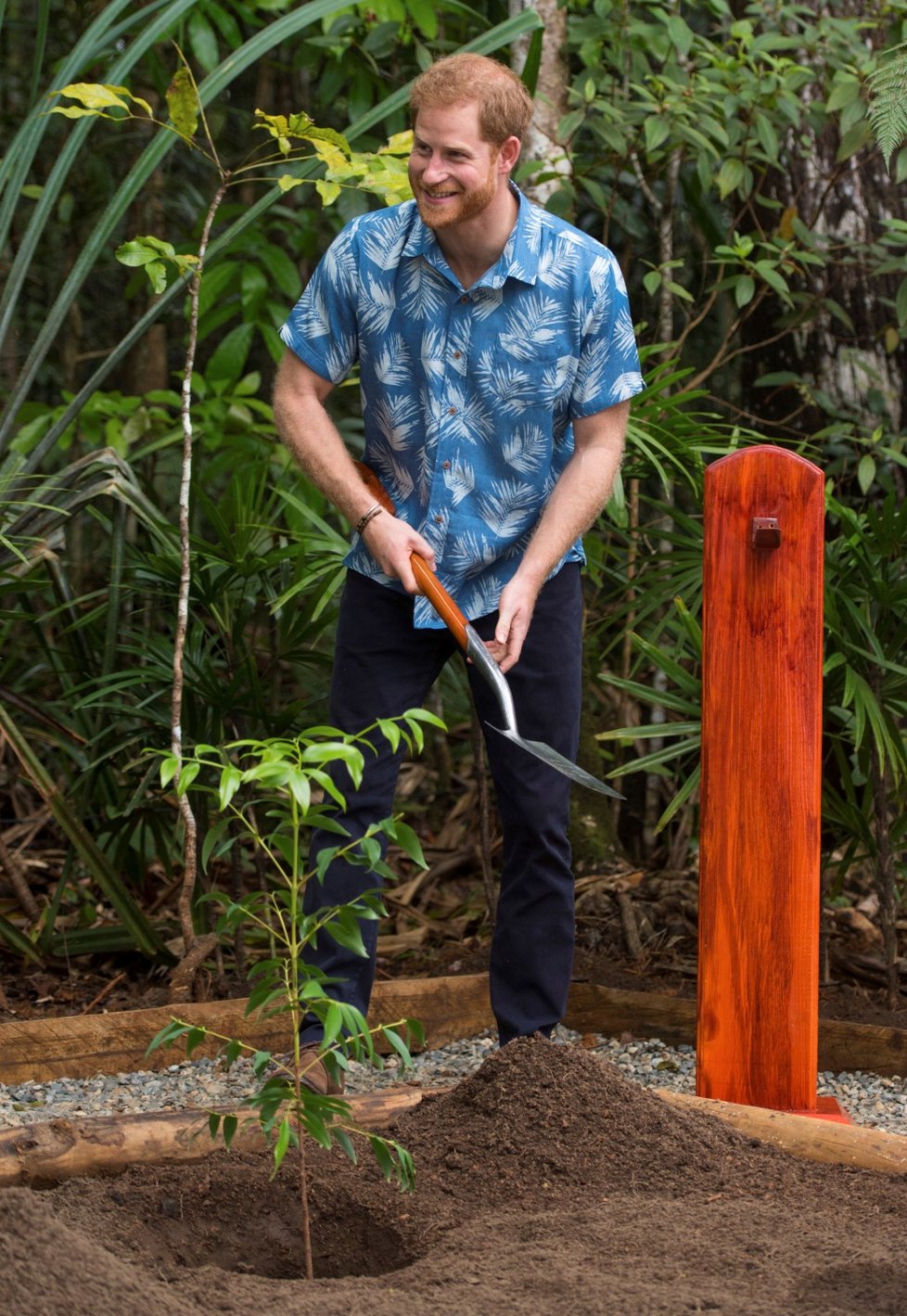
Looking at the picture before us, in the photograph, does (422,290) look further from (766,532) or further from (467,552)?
(766,532)

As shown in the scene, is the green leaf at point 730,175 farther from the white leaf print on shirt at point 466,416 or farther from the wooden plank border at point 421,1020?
the wooden plank border at point 421,1020

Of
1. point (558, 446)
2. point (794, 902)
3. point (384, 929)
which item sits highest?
point (558, 446)

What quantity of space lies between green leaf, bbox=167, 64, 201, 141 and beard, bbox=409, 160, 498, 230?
2.10 ft

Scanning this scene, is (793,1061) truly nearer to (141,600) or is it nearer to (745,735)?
(745,735)

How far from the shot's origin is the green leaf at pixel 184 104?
9.36 ft

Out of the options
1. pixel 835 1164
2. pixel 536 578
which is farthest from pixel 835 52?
pixel 835 1164

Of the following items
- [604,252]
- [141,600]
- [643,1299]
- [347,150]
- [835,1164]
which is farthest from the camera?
[141,600]

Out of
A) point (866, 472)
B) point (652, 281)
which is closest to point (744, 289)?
point (652, 281)

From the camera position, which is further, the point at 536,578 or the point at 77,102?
the point at 77,102

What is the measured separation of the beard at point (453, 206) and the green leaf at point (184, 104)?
641 millimetres

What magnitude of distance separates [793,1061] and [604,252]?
1438mm

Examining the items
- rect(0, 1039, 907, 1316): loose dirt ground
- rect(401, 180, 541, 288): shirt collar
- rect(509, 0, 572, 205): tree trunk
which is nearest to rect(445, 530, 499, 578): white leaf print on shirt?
rect(401, 180, 541, 288): shirt collar

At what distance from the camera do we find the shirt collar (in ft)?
8.45

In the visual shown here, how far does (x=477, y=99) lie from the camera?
2455 millimetres
